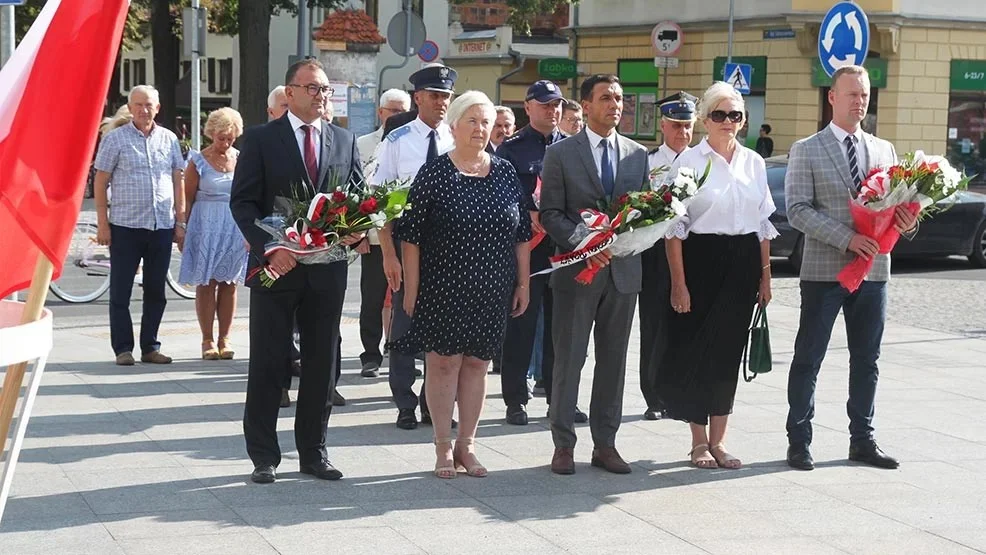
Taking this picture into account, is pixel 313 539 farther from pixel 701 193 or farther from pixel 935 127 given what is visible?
pixel 935 127

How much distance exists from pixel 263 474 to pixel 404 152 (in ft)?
8.32

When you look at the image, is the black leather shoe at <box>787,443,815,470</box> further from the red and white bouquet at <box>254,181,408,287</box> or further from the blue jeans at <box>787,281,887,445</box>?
the red and white bouquet at <box>254,181,408,287</box>

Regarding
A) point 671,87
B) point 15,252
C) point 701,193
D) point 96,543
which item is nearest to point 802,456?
point 701,193

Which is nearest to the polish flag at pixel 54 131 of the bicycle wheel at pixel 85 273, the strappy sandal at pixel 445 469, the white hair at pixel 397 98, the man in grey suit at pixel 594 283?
the strappy sandal at pixel 445 469

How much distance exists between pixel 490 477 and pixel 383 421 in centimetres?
169

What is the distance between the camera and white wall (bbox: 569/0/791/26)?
117 feet

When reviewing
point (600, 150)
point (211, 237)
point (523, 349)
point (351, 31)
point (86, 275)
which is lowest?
point (86, 275)

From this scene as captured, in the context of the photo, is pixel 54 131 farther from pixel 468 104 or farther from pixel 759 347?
pixel 759 347

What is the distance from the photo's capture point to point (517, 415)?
29.2 ft

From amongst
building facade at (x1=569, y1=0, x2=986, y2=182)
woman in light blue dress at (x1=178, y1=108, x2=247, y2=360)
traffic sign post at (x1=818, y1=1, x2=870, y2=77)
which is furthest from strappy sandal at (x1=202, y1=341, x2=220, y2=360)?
building facade at (x1=569, y1=0, x2=986, y2=182)

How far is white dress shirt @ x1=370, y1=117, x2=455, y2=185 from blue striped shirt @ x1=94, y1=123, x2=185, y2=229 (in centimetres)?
261

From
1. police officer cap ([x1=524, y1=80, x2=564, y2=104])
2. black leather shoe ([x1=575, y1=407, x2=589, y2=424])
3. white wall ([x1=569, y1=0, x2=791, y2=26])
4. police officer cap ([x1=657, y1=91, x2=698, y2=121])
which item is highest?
white wall ([x1=569, y1=0, x2=791, y2=26])

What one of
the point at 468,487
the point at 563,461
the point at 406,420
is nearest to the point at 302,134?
the point at 468,487

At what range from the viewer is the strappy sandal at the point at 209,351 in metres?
11.1
